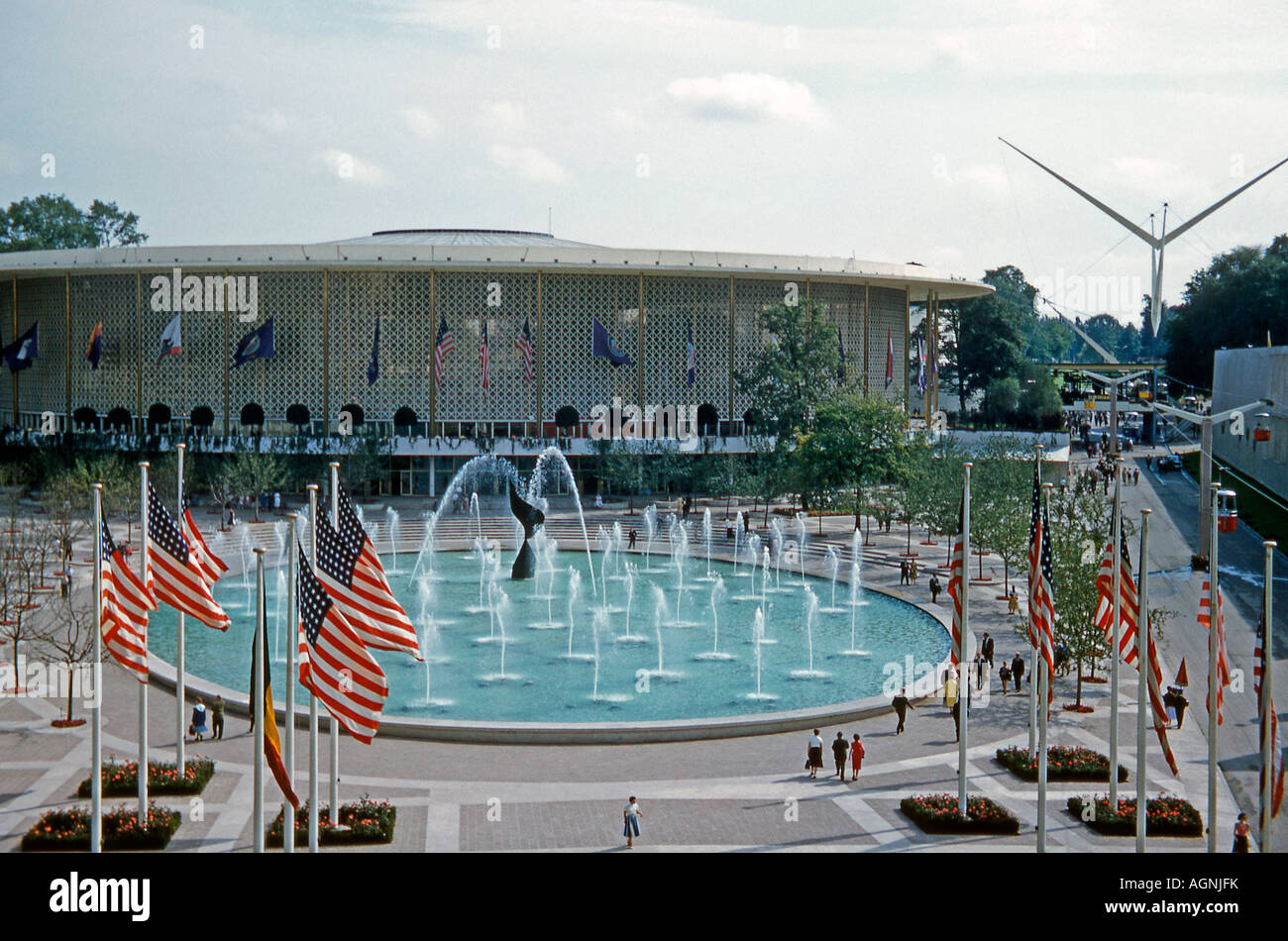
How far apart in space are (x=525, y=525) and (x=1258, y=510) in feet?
110

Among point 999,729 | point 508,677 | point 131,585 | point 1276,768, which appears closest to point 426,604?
point 508,677

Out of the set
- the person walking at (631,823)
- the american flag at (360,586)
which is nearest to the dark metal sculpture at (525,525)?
the person walking at (631,823)

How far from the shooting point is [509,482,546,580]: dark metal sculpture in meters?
38.5

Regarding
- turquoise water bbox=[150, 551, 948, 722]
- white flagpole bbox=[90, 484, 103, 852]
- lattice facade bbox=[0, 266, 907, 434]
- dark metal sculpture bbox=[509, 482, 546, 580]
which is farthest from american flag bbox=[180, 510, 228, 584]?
lattice facade bbox=[0, 266, 907, 434]

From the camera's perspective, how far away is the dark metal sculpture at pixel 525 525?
38.5m

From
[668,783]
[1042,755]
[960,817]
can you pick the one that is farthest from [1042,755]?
[668,783]

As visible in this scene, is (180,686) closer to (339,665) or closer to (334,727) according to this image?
(334,727)

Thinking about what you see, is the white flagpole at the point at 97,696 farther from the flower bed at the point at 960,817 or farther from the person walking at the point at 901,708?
the person walking at the point at 901,708

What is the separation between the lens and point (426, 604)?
1438 inches

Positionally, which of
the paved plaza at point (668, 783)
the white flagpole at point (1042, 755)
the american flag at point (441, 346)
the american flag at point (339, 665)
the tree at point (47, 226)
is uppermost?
the tree at point (47, 226)

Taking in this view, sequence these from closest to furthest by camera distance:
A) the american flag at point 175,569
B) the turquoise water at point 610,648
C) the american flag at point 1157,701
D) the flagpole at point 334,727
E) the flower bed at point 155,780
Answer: the flagpole at point 334,727 < the american flag at point 1157,701 < the american flag at point 175,569 < the flower bed at point 155,780 < the turquoise water at point 610,648

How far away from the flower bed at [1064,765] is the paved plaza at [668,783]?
0.24 m

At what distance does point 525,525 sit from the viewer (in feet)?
128
